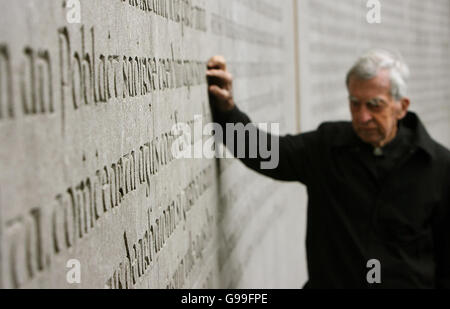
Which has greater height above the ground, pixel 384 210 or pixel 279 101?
pixel 279 101

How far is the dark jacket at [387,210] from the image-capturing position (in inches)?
129

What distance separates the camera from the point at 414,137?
3.35 m

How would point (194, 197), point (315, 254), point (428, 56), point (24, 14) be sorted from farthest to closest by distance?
point (428, 56)
point (315, 254)
point (194, 197)
point (24, 14)

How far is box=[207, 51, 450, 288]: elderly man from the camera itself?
328 centimetres

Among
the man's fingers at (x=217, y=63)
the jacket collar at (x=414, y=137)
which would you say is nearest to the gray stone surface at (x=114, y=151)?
the man's fingers at (x=217, y=63)

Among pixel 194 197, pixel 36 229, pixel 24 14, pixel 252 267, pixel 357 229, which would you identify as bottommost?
pixel 252 267

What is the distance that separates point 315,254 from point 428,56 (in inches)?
261

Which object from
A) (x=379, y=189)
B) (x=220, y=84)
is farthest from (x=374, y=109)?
(x=220, y=84)

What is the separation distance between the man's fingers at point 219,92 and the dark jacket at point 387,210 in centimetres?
8

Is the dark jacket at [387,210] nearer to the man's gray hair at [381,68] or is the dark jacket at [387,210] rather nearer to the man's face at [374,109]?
the man's face at [374,109]

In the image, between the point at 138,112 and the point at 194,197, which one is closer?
the point at 138,112

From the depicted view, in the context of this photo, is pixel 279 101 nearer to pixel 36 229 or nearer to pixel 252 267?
pixel 252 267

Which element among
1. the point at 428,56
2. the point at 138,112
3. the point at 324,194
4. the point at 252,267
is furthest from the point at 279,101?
the point at 428,56
